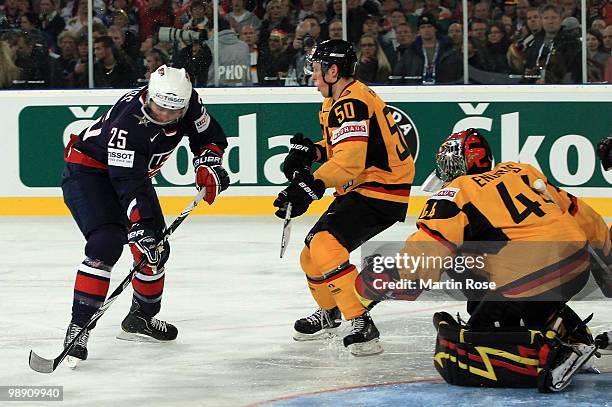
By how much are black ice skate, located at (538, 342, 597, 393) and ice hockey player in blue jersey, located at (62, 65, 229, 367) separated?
4.74 ft

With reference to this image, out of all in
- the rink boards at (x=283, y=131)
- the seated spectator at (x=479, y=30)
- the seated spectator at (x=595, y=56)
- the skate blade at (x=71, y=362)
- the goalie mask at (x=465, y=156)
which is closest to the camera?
the goalie mask at (x=465, y=156)

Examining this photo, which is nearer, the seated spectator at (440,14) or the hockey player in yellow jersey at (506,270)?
the hockey player in yellow jersey at (506,270)

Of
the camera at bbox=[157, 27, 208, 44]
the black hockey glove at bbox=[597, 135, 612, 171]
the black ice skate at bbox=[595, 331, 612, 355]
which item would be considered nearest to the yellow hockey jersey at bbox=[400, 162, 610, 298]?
the black hockey glove at bbox=[597, 135, 612, 171]

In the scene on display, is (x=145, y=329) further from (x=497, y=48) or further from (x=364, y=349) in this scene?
(x=497, y=48)

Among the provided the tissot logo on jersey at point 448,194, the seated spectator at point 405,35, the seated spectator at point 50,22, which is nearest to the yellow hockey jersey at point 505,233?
the tissot logo on jersey at point 448,194

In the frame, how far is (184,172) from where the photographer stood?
29.1ft

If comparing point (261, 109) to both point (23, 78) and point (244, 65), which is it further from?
point (23, 78)

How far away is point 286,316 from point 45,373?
1.40 m

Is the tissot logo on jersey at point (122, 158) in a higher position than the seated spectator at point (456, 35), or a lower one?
lower

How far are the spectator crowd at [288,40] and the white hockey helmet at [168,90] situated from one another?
417 centimetres

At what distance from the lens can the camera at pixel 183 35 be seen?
30.1 feet

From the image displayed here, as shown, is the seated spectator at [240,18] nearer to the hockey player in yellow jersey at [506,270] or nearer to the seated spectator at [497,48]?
the seated spectator at [497,48]

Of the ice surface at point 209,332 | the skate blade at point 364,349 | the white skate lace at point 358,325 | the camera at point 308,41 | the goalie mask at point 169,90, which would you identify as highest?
the camera at point 308,41

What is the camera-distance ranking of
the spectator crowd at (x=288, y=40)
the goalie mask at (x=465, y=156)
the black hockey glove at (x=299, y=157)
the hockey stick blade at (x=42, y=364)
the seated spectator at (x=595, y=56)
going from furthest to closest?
the spectator crowd at (x=288, y=40) < the seated spectator at (x=595, y=56) < the black hockey glove at (x=299, y=157) < the hockey stick blade at (x=42, y=364) < the goalie mask at (x=465, y=156)
